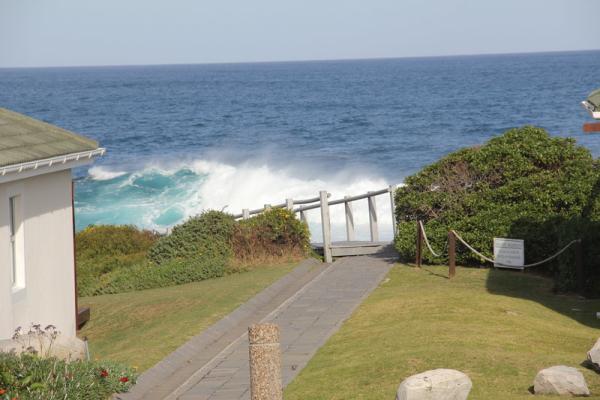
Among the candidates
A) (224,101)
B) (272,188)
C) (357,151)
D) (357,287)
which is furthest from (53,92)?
(357,287)

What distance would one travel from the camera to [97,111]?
98000 millimetres

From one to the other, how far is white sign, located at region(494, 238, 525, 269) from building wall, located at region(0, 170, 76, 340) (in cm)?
784

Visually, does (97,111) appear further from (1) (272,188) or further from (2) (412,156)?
(1) (272,188)

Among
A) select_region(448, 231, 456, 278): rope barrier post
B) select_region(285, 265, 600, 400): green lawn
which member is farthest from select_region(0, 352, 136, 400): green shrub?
select_region(448, 231, 456, 278): rope barrier post

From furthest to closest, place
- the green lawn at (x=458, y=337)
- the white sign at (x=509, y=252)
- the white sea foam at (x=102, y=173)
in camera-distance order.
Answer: the white sea foam at (x=102, y=173) → the white sign at (x=509, y=252) → the green lawn at (x=458, y=337)

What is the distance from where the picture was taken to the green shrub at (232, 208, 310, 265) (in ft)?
72.9

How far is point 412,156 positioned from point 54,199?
45220 millimetres

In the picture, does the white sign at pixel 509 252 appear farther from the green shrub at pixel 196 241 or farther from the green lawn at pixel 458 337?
the green shrub at pixel 196 241

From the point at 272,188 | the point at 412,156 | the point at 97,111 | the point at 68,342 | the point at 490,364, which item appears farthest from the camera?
the point at 97,111

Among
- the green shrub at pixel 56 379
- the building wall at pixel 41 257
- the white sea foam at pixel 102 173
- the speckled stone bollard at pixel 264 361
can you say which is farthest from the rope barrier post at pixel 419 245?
the white sea foam at pixel 102 173

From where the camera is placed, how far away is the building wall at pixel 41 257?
521 inches

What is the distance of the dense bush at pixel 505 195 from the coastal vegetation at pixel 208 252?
A: 109 inches

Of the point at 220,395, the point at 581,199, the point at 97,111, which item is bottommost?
the point at 220,395

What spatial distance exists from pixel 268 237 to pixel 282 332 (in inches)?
291
